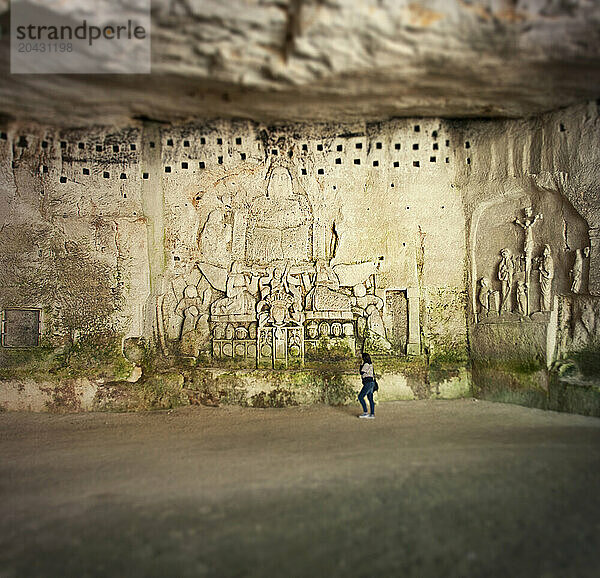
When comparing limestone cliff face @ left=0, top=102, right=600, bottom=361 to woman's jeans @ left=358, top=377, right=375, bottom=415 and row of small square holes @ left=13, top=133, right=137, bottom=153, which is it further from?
woman's jeans @ left=358, top=377, right=375, bottom=415

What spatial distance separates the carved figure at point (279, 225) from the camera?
8.40 m

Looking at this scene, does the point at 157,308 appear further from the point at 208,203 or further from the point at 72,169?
the point at 72,169

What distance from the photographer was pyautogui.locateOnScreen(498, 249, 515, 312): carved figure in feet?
25.7

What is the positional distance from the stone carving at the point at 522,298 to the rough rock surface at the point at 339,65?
245cm

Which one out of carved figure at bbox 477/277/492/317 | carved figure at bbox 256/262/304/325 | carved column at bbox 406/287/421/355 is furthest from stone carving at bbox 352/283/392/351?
carved figure at bbox 477/277/492/317

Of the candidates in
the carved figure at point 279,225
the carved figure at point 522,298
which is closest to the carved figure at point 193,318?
the carved figure at point 279,225

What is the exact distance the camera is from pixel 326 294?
326 inches

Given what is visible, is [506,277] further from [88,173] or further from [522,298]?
[88,173]

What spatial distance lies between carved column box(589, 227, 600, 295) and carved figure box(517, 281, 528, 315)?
89 cm

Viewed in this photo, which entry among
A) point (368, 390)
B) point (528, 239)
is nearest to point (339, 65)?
point (528, 239)

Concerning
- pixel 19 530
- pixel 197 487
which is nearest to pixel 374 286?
pixel 197 487

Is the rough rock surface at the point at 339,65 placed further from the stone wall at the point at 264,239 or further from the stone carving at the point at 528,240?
the stone carving at the point at 528,240

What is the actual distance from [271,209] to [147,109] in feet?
7.59

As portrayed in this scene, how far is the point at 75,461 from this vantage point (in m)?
5.50
